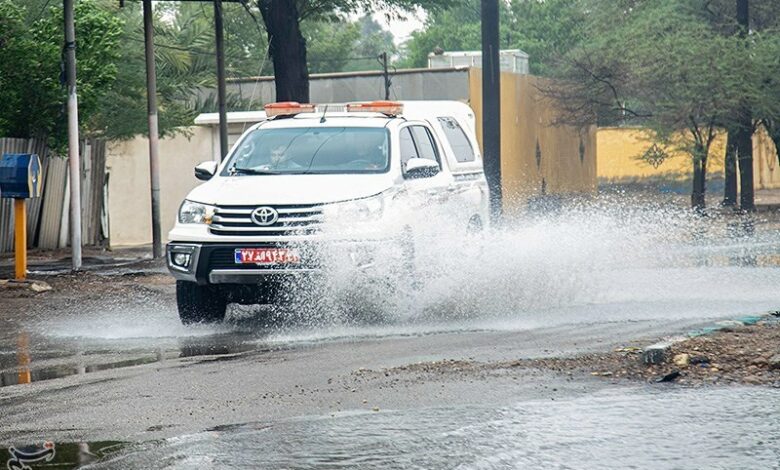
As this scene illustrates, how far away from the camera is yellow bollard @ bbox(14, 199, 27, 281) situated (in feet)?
60.0

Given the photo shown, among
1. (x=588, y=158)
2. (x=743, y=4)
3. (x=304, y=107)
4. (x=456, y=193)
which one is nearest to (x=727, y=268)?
(x=456, y=193)

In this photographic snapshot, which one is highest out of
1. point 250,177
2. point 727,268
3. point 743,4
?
point 743,4

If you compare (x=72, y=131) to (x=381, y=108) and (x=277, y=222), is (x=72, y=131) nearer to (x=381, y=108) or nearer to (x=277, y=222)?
(x=381, y=108)

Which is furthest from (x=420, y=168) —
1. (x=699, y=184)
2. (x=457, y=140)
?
(x=699, y=184)

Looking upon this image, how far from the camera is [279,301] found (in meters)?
13.7

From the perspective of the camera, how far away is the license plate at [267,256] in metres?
13.4

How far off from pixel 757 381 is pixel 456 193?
22.5ft

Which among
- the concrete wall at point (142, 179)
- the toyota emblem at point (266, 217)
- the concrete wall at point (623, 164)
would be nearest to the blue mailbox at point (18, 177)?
the toyota emblem at point (266, 217)

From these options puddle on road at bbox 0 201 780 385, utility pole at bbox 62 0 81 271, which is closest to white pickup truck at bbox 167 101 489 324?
puddle on road at bbox 0 201 780 385

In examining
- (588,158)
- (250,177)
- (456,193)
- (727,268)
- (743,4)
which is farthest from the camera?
(588,158)

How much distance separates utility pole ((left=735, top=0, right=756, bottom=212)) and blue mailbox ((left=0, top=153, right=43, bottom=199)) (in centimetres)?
2579

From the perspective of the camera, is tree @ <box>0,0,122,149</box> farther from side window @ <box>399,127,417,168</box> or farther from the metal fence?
side window @ <box>399,127,417,168</box>

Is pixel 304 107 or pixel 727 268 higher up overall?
pixel 304 107

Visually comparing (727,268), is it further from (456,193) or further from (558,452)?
(558,452)
